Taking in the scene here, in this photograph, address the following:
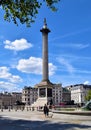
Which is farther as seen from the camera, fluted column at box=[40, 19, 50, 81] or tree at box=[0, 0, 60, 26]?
fluted column at box=[40, 19, 50, 81]

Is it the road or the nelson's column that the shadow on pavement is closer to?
the road

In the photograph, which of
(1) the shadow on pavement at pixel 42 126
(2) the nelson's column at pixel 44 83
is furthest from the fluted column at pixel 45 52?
(1) the shadow on pavement at pixel 42 126

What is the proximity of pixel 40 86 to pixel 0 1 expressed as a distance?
7036 centimetres

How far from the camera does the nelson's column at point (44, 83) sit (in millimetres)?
88375

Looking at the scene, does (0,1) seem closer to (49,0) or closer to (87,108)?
(49,0)

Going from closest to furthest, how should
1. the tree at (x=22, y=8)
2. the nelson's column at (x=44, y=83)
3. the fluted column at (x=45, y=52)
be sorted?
1. the tree at (x=22, y=8)
2. the nelson's column at (x=44, y=83)
3. the fluted column at (x=45, y=52)

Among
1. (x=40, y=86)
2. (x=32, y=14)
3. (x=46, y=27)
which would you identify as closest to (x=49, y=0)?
(x=32, y=14)

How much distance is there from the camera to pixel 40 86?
89.1m

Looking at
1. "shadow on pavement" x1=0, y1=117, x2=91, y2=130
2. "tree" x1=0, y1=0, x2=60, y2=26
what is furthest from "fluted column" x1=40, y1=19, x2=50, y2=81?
"tree" x1=0, y1=0, x2=60, y2=26

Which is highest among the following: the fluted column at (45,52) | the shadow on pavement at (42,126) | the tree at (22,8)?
the fluted column at (45,52)

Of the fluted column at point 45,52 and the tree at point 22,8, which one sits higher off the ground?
the fluted column at point 45,52

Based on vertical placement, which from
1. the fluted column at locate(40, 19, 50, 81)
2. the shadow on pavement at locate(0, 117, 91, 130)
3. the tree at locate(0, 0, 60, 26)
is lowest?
the shadow on pavement at locate(0, 117, 91, 130)

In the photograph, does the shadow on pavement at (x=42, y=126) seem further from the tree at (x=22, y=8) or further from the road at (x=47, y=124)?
the tree at (x=22, y=8)

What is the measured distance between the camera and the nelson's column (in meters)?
88.4
